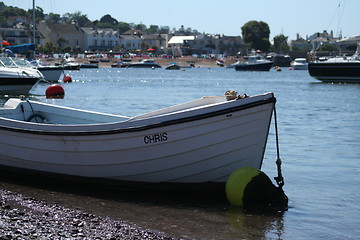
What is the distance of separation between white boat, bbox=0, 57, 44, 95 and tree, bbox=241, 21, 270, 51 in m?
158

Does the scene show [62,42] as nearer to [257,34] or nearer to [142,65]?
[142,65]

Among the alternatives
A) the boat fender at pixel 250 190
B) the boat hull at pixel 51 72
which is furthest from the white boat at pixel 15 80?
the boat fender at pixel 250 190

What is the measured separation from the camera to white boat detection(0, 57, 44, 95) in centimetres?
3325

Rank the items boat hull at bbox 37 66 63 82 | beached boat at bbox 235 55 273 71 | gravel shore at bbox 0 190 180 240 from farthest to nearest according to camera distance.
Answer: beached boat at bbox 235 55 273 71 < boat hull at bbox 37 66 63 82 < gravel shore at bbox 0 190 180 240

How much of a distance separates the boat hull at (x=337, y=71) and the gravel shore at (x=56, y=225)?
176 feet

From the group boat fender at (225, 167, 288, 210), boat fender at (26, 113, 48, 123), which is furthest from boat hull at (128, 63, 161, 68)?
boat fender at (225, 167, 288, 210)

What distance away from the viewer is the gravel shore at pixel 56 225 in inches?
320

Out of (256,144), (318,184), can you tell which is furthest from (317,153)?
(256,144)

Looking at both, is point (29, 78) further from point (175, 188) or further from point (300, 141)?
point (175, 188)

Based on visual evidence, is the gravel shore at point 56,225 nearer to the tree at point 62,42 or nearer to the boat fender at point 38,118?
the boat fender at point 38,118

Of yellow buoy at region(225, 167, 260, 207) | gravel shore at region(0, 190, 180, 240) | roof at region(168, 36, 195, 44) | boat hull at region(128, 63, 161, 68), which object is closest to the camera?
gravel shore at region(0, 190, 180, 240)

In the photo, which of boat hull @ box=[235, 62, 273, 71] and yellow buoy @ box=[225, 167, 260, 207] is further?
boat hull @ box=[235, 62, 273, 71]

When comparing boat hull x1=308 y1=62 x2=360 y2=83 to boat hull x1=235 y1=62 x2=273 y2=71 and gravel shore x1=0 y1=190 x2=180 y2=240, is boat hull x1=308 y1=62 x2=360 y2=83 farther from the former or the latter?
gravel shore x1=0 y1=190 x2=180 y2=240

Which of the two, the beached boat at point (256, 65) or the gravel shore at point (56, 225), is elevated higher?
the gravel shore at point (56, 225)
